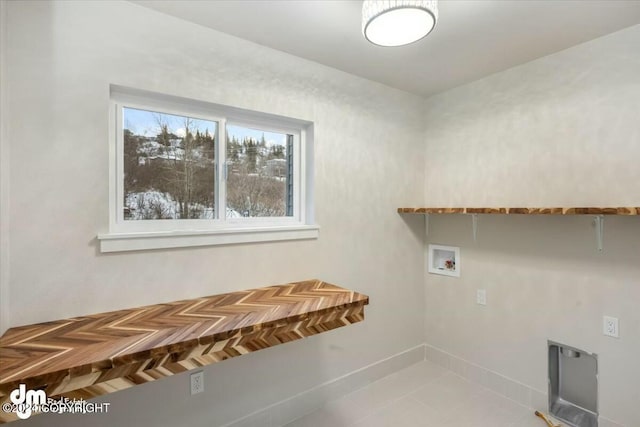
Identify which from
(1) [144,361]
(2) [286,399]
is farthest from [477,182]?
(1) [144,361]

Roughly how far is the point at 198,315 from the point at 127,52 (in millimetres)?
1309

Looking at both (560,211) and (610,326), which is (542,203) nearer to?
(560,211)

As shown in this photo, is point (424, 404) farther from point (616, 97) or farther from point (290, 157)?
point (616, 97)

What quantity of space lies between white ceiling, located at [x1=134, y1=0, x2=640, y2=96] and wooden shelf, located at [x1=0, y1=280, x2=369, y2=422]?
1491 millimetres

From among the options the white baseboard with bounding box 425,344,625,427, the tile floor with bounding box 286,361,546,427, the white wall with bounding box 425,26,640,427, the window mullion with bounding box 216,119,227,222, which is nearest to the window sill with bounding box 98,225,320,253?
the window mullion with bounding box 216,119,227,222

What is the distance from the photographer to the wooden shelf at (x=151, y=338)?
998 millimetres

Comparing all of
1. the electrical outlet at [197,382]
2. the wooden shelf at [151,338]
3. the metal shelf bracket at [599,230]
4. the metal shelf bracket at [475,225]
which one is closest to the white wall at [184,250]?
the electrical outlet at [197,382]

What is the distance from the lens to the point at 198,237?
1.71m

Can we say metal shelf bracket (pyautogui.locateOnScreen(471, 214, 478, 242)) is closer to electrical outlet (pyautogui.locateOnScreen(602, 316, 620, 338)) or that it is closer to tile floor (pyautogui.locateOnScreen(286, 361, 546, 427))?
electrical outlet (pyautogui.locateOnScreen(602, 316, 620, 338))

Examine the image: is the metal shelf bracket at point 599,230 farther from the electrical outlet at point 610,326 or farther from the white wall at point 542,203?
the electrical outlet at point 610,326

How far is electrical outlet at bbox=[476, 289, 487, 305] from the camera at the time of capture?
2414 mm

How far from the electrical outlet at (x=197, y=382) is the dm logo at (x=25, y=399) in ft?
2.62

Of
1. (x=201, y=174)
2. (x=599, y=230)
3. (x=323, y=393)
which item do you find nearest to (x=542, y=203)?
(x=599, y=230)

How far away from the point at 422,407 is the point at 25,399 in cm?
210
